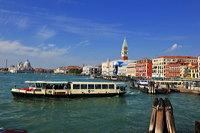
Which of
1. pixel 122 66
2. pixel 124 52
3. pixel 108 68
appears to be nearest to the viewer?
pixel 122 66

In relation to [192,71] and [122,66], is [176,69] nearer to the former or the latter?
[192,71]

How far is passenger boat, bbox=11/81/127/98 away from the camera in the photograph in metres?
25.6

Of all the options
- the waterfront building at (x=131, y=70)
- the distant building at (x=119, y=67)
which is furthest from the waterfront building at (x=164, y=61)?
the distant building at (x=119, y=67)

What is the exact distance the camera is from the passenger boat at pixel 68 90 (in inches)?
1008

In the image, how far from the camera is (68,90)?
86.8ft

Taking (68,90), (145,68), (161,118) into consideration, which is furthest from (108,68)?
(161,118)

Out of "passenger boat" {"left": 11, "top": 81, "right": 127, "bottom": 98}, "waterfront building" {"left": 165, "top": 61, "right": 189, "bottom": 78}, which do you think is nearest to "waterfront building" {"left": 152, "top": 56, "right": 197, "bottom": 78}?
"waterfront building" {"left": 165, "top": 61, "right": 189, "bottom": 78}

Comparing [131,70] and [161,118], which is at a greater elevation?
[131,70]

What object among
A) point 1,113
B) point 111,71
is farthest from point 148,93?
point 111,71

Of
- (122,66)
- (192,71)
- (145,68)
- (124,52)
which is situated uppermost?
(124,52)

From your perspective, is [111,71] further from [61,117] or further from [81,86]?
[61,117]

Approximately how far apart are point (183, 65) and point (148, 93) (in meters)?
51.9

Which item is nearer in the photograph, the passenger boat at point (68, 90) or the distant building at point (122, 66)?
the passenger boat at point (68, 90)

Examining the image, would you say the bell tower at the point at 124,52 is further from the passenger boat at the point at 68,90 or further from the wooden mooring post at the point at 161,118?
the wooden mooring post at the point at 161,118
